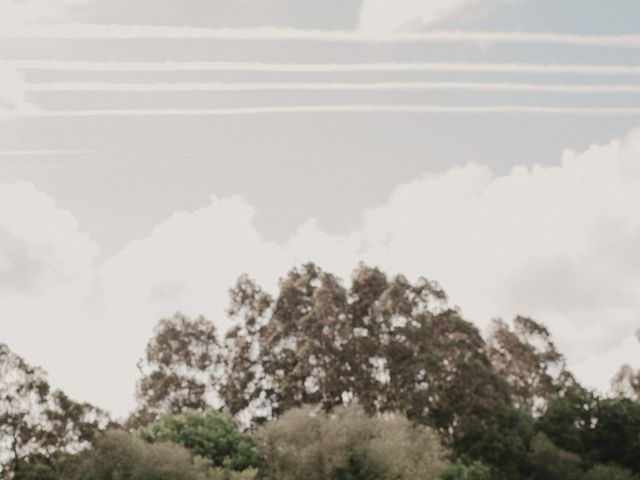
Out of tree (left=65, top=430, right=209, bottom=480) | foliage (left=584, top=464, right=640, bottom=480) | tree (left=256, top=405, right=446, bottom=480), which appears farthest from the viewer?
foliage (left=584, top=464, right=640, bottom=480)

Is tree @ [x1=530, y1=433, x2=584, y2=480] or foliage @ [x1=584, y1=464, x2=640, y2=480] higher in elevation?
tree @ [x1=530, y1=433, x2=584, y2=480]

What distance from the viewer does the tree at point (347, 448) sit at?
47344 mm

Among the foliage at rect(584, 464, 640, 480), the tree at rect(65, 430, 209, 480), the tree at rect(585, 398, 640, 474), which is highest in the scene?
the tree at rect(585, 398, 640, 474)

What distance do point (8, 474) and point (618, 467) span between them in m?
42.1

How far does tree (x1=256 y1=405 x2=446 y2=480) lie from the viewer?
155 ft

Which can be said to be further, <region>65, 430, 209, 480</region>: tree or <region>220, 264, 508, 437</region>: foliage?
<region>220, 264, 508, 437</region>: foliage

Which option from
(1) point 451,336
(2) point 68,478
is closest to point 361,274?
(1) point 451,336

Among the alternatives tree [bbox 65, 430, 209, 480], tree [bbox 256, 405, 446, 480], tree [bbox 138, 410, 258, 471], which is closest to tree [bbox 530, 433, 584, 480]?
tree [bbox 256, 405, 446, 480]

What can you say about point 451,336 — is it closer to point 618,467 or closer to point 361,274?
point 361,274

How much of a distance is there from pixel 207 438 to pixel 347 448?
9.44 m

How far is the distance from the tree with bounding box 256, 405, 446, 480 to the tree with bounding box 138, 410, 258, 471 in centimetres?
144

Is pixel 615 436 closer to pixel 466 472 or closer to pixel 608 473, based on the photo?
pixel 608 473

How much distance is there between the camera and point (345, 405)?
54906mm

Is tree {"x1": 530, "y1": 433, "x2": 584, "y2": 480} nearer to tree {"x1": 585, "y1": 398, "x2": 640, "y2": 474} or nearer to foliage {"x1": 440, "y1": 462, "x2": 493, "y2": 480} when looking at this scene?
tree {"x1": 585, "y1": 398, "x2": 640, "y2": 474}
